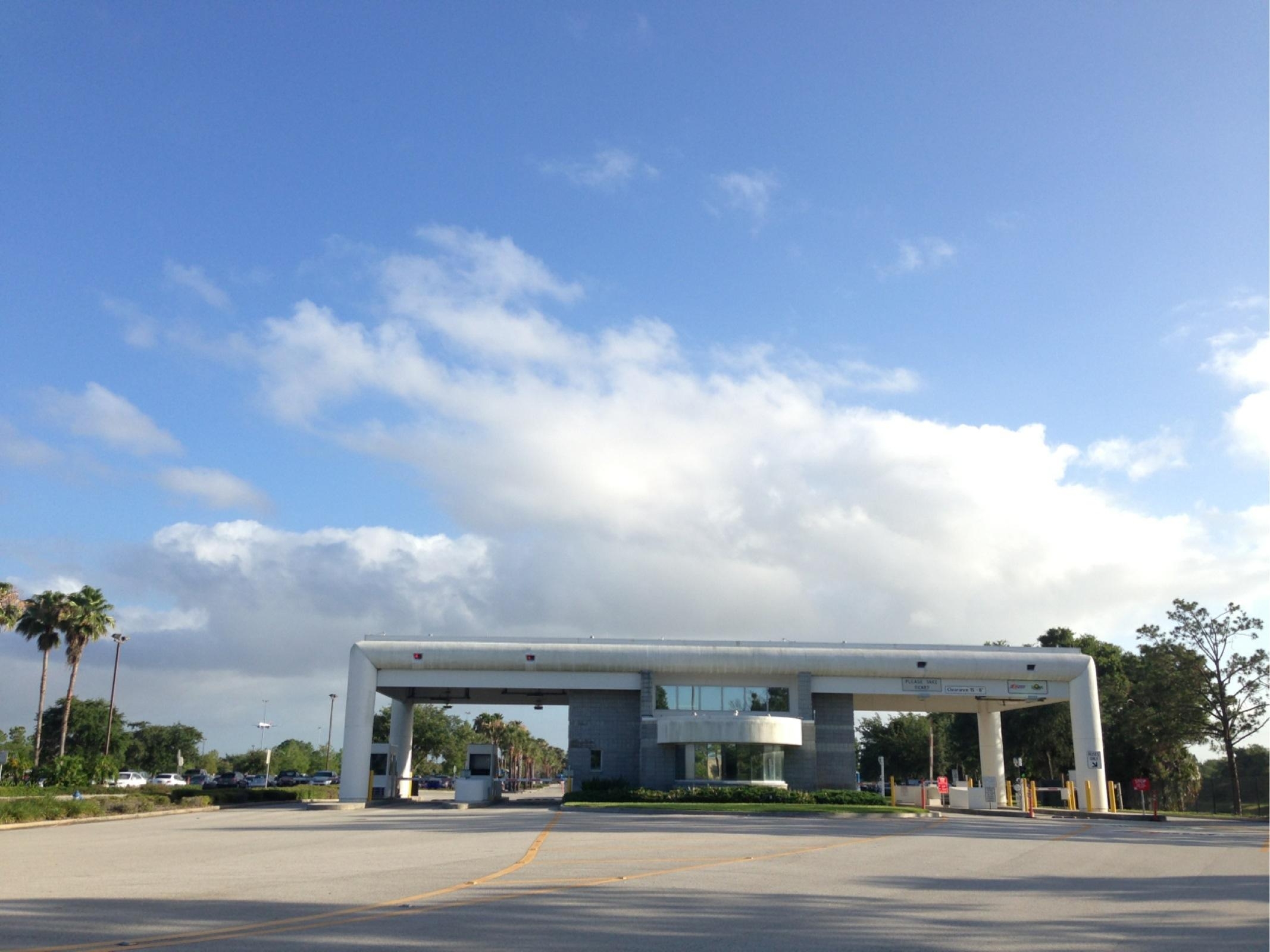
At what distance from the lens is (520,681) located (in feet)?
150

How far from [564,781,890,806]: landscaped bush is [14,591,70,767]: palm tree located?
3588 cm

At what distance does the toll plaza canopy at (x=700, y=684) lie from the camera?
1753 inches

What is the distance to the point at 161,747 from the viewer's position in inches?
4370

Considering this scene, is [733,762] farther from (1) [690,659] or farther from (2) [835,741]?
(2) [835,741]

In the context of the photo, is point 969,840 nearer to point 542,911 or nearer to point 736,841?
point 736,841

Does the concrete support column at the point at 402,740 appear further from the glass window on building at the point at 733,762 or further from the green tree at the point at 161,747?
the green tree at the point at 161,747

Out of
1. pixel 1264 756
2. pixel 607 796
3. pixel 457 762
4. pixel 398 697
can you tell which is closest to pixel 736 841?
pixel 607 796

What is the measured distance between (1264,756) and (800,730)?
72445 mm

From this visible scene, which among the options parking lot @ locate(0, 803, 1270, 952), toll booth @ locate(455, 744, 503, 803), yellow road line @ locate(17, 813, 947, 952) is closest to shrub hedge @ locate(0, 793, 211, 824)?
parking lot @ locate(0, 803, 1270, 952)

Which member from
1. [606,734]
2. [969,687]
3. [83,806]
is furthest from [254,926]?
[969,687]

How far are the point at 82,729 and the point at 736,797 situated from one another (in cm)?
7781

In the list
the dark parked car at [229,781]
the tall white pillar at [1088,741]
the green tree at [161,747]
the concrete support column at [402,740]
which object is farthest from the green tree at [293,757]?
the tall white pillar at [1088,741]

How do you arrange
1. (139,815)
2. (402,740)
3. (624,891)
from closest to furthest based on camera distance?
(624,891) < (139,815) < (402,740)

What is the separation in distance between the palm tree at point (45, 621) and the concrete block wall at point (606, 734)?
3264 cm
